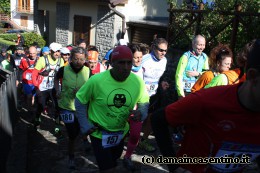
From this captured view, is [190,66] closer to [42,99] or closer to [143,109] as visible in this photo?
[143,109]

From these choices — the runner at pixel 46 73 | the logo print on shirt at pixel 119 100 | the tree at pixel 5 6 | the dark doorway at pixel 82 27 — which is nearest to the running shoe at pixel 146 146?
the runner at pixel 46 73

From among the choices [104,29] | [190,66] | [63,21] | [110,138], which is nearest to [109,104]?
[110,138]

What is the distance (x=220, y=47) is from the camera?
432 centimetres

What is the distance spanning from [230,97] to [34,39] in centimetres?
2054

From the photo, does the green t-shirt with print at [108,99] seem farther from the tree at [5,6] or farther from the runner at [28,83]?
the tree at [5,6]

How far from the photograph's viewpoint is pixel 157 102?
6270 millimetres

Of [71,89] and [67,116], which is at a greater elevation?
[71,89]

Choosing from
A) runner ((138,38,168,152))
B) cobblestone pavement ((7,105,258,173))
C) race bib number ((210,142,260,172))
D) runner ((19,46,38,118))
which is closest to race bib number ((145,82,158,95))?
runner ((138,38,168,152))

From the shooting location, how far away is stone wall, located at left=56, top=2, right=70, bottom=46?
1738 centimetres

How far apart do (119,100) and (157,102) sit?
9.29 ft

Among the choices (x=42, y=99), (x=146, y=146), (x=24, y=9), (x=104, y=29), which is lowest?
(x=146, y=146)

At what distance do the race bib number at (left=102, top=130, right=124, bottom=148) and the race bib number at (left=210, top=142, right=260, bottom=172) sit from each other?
5.17ft

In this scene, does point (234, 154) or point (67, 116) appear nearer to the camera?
point (234, 154)

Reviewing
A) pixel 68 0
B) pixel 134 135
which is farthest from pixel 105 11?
pixel 134 135
